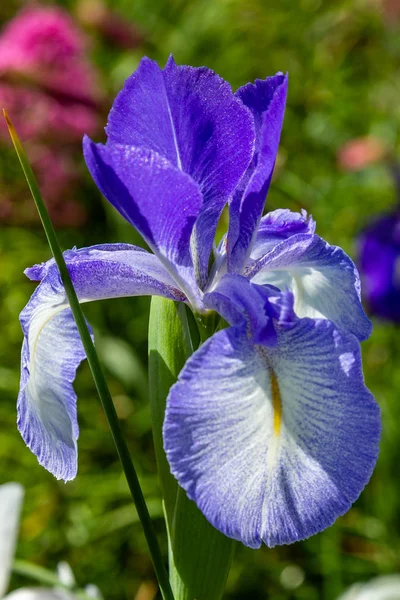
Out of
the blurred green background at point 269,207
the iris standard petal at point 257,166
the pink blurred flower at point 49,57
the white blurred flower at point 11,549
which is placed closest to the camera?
the iris standard petal at point 257,166

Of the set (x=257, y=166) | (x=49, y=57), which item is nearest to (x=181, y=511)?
(x=257, y=166)

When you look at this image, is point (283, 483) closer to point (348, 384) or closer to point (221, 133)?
point (348, 384)

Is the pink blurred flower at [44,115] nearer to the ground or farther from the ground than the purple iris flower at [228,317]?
nearer to the ground

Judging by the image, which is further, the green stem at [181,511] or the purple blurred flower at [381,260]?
the purple blurred flower at [381,260]

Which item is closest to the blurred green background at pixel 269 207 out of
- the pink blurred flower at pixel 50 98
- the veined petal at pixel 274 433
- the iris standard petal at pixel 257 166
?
the pink blurred flower at pixel 50 98

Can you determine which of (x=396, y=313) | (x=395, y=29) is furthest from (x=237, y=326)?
(x=395, y=29)

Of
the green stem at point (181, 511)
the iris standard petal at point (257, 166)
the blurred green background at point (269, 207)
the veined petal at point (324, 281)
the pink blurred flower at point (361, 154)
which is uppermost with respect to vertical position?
the iris standard petal at point (257, 166)

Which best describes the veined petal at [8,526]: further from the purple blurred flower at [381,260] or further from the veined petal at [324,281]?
the purple blurred flower at [381,260]

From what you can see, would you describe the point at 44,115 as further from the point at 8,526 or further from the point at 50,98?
the point at 8,526
